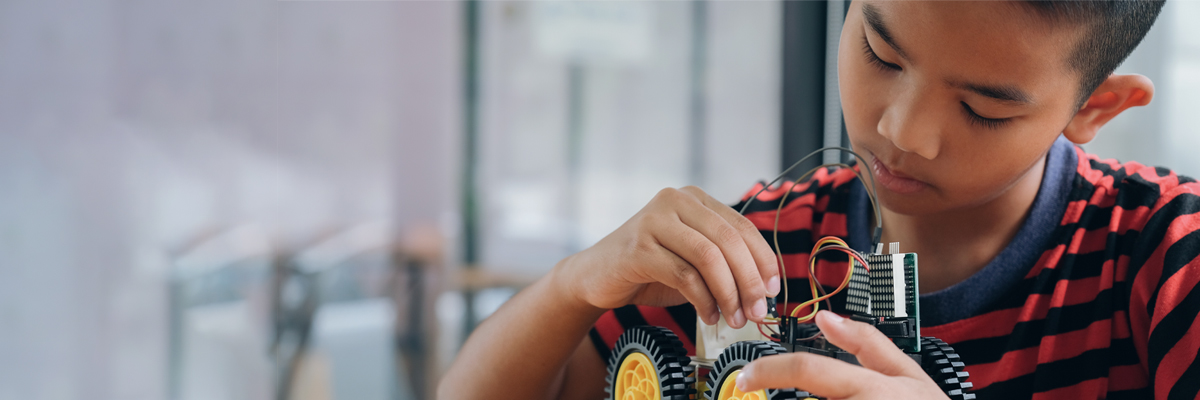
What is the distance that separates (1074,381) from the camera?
23.0 inches

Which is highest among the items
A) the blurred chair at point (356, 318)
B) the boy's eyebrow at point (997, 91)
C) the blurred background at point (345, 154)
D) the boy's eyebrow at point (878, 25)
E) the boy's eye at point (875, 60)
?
the boy's eyebrow at point (878, 25)

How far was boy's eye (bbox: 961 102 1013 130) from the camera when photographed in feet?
1.64

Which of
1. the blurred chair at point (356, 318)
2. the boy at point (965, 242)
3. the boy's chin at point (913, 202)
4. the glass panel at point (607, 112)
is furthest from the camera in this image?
the glass panel at point (607, 112)

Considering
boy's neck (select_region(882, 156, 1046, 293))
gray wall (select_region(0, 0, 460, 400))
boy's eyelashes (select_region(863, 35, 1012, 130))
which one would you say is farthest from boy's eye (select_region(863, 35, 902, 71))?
gray wall (select_region(0, 0, 460, 400))

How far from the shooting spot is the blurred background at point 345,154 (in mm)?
1112

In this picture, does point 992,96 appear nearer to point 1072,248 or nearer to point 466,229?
point 1072,248

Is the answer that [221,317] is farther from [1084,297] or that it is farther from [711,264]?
[1084,297]

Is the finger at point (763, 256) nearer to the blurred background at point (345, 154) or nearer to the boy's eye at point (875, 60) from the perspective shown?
the boy's eye at point (875, 60)

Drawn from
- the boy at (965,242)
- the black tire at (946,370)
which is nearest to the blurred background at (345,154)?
the boy at (965,242)

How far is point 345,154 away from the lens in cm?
158

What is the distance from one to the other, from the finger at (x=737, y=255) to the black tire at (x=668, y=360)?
56mm

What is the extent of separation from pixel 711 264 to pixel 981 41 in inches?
8.8

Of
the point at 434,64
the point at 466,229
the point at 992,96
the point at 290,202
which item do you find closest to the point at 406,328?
the point at 466,229

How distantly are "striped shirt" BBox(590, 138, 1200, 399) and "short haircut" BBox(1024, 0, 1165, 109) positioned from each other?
0.14 metres
